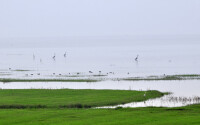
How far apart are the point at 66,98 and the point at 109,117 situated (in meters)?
21.7

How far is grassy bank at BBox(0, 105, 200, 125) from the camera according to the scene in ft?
124

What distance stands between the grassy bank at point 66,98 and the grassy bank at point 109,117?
9.03 metres

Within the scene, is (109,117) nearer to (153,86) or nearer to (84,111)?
(84,111)

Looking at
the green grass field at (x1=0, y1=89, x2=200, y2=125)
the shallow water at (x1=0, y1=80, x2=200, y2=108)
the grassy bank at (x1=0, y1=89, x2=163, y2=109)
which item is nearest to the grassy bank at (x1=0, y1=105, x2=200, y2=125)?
the green grass field at (x1=0, y1=89, x2=200, y2=125)

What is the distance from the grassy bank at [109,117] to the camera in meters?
37.8

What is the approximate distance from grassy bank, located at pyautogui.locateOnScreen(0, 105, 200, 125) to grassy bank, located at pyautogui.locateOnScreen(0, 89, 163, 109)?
9030 mm

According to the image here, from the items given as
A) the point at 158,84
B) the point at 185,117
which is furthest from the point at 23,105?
the point at 158,84

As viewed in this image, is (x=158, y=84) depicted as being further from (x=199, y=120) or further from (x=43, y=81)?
(x=199, y=120)

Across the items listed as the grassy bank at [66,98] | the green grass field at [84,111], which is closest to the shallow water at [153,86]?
the grassy bank at [66,98]

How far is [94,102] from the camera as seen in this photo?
58219 millimetres

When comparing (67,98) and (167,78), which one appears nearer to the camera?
(67,98)

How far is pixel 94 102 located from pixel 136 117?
18.2 m

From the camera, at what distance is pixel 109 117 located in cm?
4106

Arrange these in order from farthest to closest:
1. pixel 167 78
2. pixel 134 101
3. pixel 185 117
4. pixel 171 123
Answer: pixel 167 78
pixel 134 101
pixel 185 117
pixel 171 123
